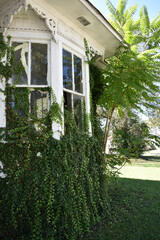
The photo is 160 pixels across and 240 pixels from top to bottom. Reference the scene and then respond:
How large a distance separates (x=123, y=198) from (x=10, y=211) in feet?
11.1

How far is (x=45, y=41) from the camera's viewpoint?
419 centimetres

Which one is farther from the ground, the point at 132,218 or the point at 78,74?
Result: the point at 78,74

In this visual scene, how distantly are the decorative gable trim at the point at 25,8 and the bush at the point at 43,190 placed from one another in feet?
7.89

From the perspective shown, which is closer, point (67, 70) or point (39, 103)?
point (39, 103)

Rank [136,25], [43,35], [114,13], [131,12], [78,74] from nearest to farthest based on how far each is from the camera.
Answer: [43,35]
[78,74]
[136,25]
[114,13]
[131,12]

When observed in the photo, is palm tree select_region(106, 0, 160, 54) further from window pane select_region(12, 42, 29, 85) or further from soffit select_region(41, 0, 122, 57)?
window pane select_region(12, 42, 29, 85)

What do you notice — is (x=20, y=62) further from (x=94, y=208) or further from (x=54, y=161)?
(x=94, y=208)

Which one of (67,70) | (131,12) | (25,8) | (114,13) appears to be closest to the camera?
(25,8)

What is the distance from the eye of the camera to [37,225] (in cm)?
312

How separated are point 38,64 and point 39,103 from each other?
0.89 m

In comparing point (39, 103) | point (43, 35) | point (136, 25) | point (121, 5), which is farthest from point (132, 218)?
point (121, 5)

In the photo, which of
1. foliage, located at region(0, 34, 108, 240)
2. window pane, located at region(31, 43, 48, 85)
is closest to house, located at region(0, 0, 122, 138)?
window pane, located at region(31, 43, 48, 85)

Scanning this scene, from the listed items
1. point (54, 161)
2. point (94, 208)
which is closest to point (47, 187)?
point (54, 161)

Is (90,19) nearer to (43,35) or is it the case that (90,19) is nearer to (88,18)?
(88,18)
